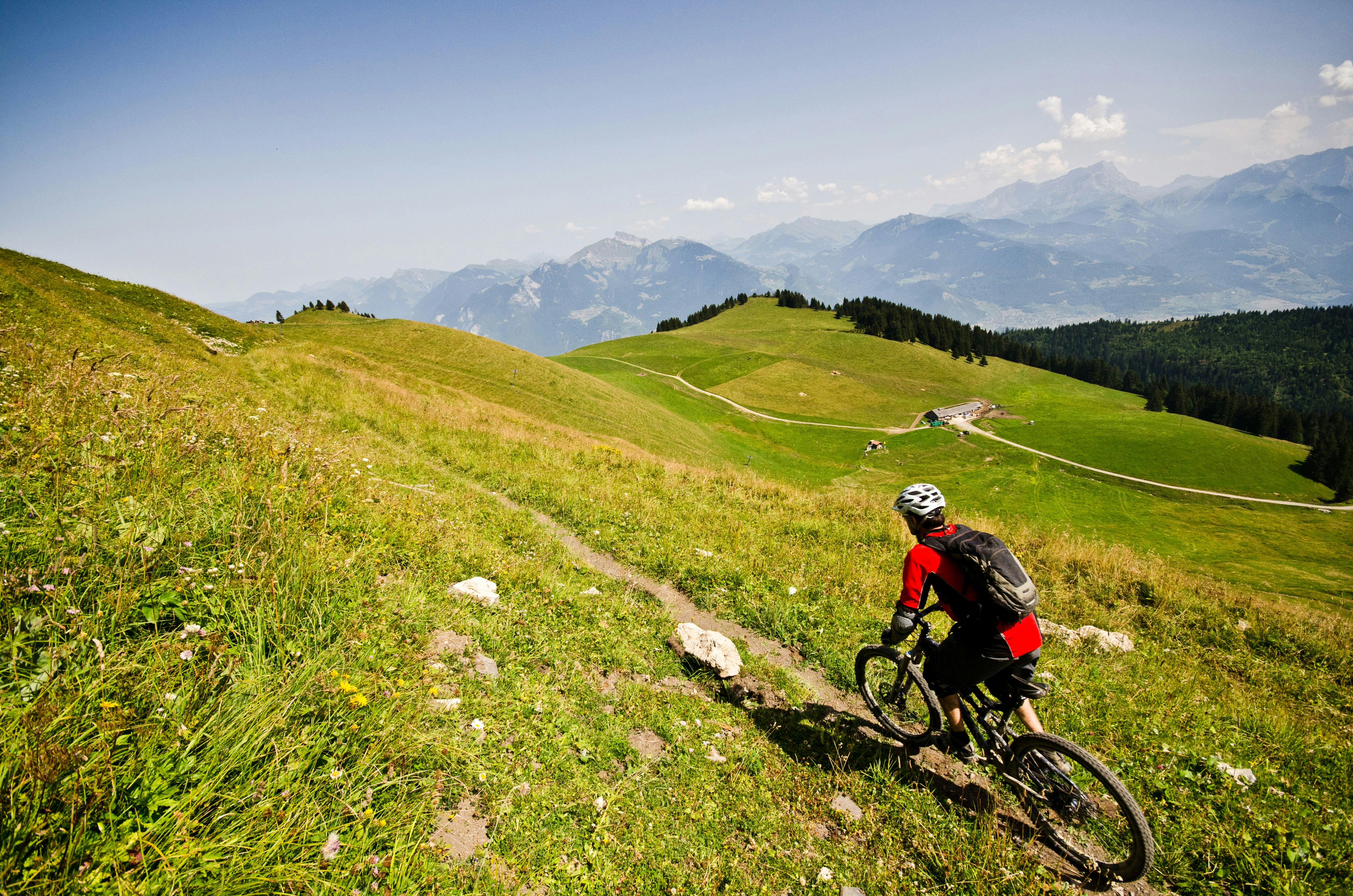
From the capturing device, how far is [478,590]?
7.57 metres

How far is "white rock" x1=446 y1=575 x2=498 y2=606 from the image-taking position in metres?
7.37

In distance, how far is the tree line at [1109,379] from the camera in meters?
116

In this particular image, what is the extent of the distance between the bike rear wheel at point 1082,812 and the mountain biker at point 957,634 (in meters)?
0.30

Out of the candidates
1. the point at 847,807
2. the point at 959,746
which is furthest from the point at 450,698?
the point at 959,746

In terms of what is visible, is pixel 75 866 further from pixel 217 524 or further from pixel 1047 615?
pixel 1047 615

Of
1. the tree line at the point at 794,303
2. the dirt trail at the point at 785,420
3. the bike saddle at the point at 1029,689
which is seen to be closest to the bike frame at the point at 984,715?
the bike saddle at the point at 1029,689

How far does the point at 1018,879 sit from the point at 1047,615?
768 cm

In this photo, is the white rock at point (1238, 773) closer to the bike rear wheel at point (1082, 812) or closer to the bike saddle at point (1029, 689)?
the bike rear wheel at point (1082, 812)

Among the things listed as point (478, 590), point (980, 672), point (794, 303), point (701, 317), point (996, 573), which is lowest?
point (478, 590)

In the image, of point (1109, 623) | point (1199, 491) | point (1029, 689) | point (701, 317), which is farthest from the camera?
point (701, 317)

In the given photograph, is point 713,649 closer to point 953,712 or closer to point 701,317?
point 953,712

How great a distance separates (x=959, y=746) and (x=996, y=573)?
248 cm

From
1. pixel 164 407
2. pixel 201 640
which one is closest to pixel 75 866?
pixel 201 640

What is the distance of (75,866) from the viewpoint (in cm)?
238
